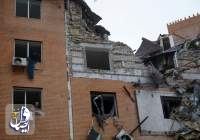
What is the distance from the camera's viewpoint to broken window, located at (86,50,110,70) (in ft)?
61.2

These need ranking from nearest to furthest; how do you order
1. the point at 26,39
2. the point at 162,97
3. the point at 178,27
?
the point at 26,39
the point at 162,97
the point at 178,27

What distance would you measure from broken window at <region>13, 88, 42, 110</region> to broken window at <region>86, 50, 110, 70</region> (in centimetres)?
338

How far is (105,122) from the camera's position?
55.7ft

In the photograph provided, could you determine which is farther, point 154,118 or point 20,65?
point 154,118

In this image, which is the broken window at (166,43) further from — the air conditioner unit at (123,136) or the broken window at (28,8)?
the air conditioner unit at (123,136)

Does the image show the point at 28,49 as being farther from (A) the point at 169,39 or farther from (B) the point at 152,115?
(A) the point at 169,39

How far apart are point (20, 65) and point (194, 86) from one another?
945 centimetres

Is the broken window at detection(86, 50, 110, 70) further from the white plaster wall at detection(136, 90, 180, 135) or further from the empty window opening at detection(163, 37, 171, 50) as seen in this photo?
the empty window opening at detection(163, 37, 171, 50)

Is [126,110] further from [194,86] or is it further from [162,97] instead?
[194,86]

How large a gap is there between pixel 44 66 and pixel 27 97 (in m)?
1.76

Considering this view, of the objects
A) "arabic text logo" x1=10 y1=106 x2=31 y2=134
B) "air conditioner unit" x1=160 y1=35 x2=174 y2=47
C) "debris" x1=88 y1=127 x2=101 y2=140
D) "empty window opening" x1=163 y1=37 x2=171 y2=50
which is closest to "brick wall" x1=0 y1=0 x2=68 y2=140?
"arabic text logo" x1=10 y1=106 x2=31 y2=134

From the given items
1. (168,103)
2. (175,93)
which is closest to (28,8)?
(168,103)

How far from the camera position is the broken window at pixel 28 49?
682 inches

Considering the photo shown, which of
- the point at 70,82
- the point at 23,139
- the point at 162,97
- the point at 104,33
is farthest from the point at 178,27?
the point at 23,139
